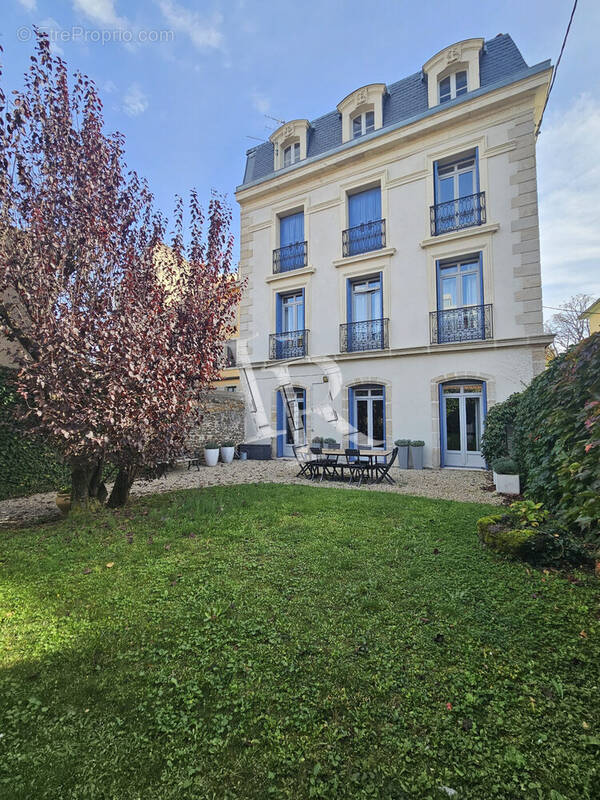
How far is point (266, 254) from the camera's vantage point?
45.0 ft

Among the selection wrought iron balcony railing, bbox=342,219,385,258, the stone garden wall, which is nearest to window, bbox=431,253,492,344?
wrought iron balcony railing, bbox=342,219,385,258

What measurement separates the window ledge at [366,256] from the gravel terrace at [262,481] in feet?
21.6

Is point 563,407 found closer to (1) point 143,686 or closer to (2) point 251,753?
(2) point 251,753

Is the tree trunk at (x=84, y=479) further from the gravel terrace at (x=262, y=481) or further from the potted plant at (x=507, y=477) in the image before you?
the potted plant at (x=507, y=477)

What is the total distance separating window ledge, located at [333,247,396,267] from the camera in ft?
36.8

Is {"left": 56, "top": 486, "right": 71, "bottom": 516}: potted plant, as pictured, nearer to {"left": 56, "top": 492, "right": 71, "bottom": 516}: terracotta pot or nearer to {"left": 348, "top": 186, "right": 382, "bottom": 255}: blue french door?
{"left": 56, "top": 492, "right": 71, "bottom": 516}: terracotta pot

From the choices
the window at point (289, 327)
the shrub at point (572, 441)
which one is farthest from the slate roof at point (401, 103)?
the shrub at point (572, 441)

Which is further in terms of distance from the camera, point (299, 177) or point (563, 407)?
point (299, 177)

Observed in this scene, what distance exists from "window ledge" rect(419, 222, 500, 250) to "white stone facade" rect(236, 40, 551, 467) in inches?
1.1

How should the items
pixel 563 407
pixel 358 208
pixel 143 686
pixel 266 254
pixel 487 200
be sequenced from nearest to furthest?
pixel 143 686 < pixel 563 407 < pixel 487 200 < pixel 358 208 < pixel 266 254

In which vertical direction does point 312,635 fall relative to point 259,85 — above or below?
below

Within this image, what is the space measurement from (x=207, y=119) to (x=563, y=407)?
25.2 ft

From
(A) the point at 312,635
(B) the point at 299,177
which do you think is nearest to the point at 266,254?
(B) the point at 299,177

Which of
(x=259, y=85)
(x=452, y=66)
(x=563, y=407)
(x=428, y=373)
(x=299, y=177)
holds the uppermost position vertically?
(x=452, y=66)
